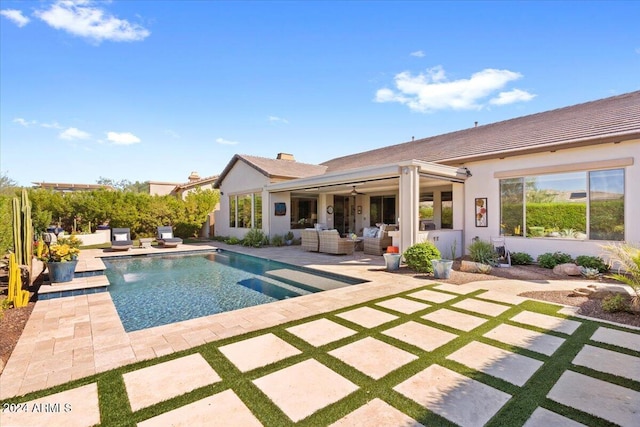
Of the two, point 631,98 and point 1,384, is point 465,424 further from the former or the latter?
point 631,98

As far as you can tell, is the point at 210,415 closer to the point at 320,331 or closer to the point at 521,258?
the point at 320,331

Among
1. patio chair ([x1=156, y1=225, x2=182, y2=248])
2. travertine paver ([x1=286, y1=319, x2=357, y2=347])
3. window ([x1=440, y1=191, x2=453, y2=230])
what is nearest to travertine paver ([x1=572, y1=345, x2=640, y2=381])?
travertine paver ([x1=286, y1=319, x2=357, y2=347])

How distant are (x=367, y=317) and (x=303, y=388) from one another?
2480mm

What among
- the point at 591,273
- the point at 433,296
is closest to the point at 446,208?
the point at 591,273

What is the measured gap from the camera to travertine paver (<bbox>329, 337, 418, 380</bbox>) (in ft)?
12.2

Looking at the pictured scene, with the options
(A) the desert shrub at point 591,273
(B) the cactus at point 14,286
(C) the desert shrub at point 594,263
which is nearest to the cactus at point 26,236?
(B) the cactus at point 14,286

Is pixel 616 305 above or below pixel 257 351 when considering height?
above

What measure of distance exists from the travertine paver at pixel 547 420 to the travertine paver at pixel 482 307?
300 cm

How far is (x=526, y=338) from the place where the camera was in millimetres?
4645

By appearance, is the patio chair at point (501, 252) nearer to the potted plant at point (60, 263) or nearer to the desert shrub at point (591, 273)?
the desert shrub at point (591, 273)

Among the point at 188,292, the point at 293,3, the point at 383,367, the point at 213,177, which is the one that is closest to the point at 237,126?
the point at 213,177

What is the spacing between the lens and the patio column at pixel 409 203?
33.3 ft

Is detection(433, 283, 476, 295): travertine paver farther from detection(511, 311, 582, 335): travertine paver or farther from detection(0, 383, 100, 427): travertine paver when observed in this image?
detection(0, 383, 100, 427): travertine paver

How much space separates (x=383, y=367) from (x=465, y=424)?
45.6 inches
